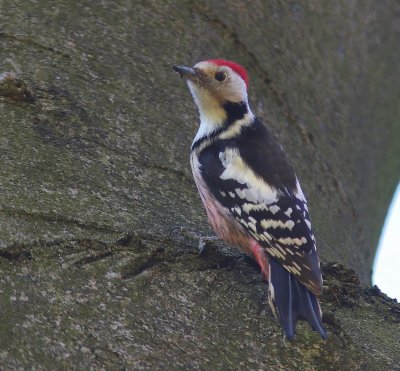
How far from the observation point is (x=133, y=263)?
208 centimetres

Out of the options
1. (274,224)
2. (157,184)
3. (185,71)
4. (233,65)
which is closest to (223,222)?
(274,224)

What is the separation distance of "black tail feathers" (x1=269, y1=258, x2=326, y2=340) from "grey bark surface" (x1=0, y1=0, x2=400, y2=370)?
0.11ft

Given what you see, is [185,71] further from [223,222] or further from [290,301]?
[290,301]

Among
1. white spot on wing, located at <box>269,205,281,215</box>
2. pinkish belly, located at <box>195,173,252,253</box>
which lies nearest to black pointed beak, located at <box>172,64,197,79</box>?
pinkish belly, located at <box>195,173,252,253</box>

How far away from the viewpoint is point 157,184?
100.0 inches

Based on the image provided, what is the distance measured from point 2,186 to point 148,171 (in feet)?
1.80

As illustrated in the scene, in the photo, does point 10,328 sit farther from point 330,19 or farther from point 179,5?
point 330,19

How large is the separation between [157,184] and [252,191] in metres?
0.52

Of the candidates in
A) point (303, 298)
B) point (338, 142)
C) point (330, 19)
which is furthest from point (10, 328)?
point (330, 19)

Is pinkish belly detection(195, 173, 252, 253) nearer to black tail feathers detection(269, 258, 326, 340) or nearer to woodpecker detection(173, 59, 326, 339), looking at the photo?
woodpecker detection(173, 59, 326, 339)

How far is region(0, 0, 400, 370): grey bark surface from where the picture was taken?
1.90 metres

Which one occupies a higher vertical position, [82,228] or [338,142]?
[82,228]

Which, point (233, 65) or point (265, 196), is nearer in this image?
point (265, 196)

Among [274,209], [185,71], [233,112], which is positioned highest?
[185,71]
